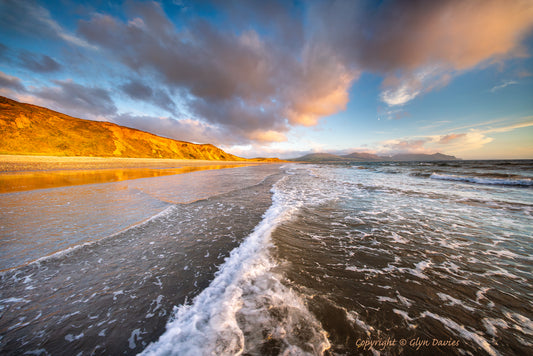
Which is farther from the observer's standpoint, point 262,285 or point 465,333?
point 262,285

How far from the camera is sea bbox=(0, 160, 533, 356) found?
2105 mm

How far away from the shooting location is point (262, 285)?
3041 mm

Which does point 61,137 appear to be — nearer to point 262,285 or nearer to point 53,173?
point 53,173

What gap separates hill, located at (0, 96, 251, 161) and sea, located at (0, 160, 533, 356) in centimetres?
6329

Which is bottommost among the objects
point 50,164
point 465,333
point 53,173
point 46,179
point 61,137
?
point 465,333

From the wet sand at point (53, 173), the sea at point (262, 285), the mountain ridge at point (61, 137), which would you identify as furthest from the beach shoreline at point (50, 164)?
the sea at point (262, 285)

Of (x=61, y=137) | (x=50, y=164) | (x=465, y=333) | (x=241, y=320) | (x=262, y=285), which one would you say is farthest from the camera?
(x=61, y=137)

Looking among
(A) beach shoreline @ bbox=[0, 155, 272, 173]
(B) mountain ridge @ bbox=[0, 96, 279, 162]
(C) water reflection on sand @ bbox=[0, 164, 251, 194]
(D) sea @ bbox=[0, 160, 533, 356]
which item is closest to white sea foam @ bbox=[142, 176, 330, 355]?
(D) sea @ bbox=[0, 160, 533, 356]

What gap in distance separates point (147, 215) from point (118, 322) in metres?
4.77

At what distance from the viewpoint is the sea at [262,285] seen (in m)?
2.11

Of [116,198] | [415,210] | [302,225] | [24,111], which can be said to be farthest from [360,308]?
[24,111]

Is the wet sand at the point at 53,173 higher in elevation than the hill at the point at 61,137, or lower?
lower

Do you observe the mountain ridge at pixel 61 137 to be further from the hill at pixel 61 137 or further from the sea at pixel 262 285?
the sea at pixel 262 285

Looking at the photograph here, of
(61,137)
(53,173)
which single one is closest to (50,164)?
(53,173)
